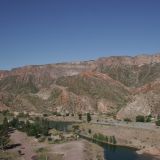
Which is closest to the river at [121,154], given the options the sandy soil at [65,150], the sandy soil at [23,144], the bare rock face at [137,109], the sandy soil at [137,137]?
the sandy soil at [65,150]

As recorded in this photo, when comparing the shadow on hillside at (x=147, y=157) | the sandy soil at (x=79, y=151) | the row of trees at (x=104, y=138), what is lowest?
the shadow on hillside at (x=147, y=157)

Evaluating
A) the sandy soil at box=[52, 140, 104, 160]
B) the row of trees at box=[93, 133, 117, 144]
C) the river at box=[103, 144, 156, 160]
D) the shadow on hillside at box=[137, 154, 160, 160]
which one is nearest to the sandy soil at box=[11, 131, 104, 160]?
the sandy soil at box=[52, 140, 104, 160]

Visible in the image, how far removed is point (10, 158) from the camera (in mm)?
69375

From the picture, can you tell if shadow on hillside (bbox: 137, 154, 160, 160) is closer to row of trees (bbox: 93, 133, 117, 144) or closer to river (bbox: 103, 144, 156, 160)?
river (bbox: 103, 144, 156, 160)

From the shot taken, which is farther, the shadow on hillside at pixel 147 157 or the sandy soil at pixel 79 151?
the shadow on hillside at pixel 147 157

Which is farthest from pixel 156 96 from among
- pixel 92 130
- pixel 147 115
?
pixel 92 130

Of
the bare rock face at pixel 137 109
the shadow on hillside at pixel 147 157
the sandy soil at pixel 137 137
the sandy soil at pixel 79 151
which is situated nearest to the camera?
the sandy soil at pixel 79 151

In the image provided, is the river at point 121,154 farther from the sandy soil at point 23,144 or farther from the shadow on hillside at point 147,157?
the sandy soil at point 23,144

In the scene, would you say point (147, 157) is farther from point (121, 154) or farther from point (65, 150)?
point (65, 150)

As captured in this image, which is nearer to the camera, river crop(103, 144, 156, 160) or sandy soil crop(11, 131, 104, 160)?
sandy soil crop(11, 131, 104, 160)

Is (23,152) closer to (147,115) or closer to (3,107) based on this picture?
(147,115)

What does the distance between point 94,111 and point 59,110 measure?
18.1m

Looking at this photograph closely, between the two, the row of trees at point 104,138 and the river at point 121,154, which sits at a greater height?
the row of trees at point 104,138

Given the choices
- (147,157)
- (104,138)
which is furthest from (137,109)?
(147,157)
